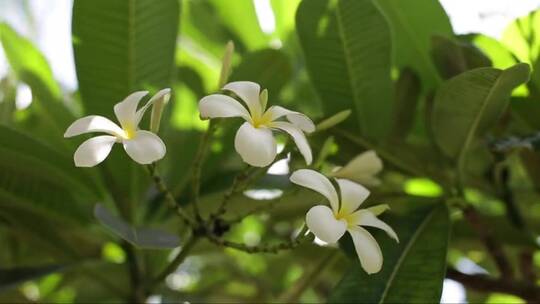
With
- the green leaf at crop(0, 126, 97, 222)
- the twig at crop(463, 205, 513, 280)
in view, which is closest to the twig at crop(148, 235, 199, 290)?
the green leaf at crop(0, 126, 97, 222)

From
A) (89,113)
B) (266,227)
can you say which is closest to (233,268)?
(266,227)

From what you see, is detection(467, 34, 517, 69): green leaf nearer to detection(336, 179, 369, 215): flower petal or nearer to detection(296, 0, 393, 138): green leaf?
detection(296, 0, 393, 138): green leaf

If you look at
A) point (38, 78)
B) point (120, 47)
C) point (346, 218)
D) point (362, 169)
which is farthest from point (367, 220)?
point (38, 78)

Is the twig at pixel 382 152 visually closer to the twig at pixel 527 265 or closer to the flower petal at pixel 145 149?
the twig at pixel 527 265

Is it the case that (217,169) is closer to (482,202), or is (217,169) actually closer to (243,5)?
(243,5)

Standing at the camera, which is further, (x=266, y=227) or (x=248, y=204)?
(x=266, y=227)

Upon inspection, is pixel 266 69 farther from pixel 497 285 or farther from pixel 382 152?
pixel 497 285

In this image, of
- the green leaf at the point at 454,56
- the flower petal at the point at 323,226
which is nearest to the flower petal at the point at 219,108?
the flower petal at the point at 323,226
